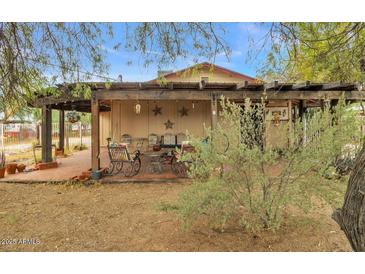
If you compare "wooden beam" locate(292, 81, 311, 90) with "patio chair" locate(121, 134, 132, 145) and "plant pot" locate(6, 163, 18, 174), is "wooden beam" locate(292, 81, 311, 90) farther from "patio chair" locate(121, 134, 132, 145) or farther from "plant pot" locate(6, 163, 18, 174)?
"plant pot" locate(6, 163, 18, 174)

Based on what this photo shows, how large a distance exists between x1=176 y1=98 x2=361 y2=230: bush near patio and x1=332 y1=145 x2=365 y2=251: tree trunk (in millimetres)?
805

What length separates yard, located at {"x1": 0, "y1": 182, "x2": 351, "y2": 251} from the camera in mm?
3127

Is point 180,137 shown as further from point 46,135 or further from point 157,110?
point 46,135

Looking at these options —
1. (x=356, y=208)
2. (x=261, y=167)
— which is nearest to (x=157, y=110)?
(x=261, y=167)

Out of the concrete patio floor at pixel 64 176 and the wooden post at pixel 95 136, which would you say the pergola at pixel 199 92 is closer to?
the wooden post at pixel 95 136

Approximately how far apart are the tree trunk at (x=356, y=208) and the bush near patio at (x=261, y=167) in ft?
2.64

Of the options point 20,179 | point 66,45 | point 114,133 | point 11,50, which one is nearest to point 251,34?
point 66,45

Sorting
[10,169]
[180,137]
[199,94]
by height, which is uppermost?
[199,94]

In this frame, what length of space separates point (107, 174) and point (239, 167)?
5234 mm

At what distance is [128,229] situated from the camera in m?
3.66

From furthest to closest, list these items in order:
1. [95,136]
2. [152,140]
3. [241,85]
Answer: [152,140]
[95,136]
[241,85]

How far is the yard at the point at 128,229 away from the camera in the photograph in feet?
10.3

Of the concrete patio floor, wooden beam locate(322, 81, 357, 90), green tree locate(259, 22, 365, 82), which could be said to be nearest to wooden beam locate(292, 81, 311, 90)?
wooden beam locate(322, 81, 357, 90)

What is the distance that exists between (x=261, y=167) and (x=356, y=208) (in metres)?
1.11
